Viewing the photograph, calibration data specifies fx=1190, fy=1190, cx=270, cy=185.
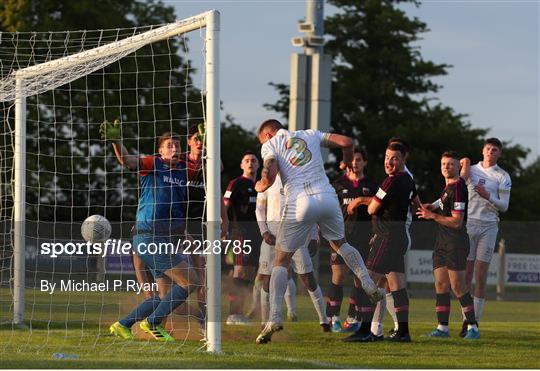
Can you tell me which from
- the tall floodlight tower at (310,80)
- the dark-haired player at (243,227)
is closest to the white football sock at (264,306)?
the dark-haired player at (243,227)

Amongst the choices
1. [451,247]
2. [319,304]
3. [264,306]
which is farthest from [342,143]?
[319,304]

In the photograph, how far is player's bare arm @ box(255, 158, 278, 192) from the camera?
1120 cm

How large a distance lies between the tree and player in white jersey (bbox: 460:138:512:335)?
33.9 m

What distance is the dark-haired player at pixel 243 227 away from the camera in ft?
46.4

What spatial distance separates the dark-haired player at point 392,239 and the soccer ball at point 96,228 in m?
3.30

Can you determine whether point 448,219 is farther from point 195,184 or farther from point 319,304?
point 195,184

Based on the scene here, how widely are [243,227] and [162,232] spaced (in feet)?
12.8

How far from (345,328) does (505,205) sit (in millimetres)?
2344

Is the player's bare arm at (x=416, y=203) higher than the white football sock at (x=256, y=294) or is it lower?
higher

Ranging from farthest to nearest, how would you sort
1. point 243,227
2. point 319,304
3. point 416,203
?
point 243,227
point 319,304
point 416,203

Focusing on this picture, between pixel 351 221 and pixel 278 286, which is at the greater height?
pixel 351 221

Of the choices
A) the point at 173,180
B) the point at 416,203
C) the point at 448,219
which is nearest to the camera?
the point at 173,180

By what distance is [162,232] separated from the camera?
11938 millimetres

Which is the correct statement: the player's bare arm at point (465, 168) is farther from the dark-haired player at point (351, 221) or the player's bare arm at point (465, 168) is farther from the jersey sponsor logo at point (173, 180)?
the jersey sponsor logo at point (173, 180)
